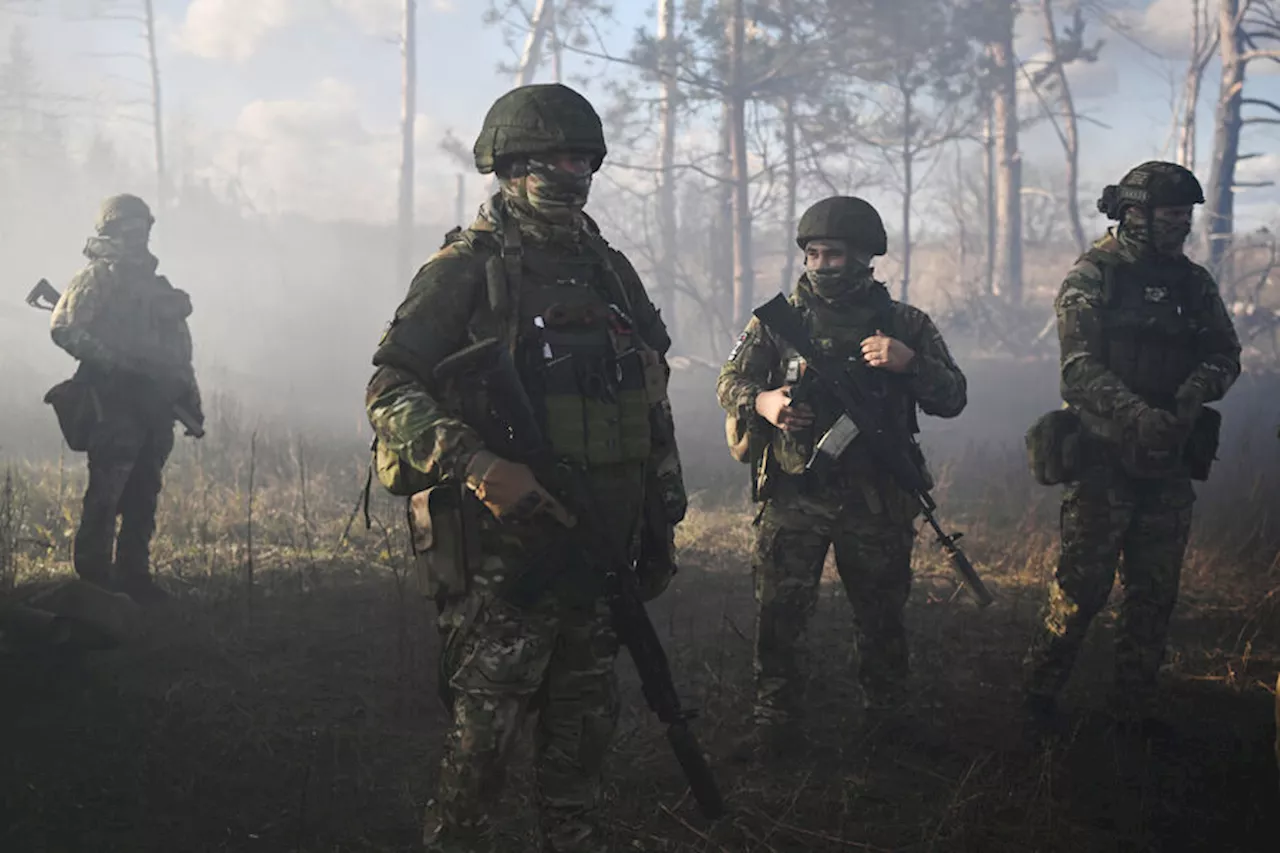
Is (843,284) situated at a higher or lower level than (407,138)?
lower

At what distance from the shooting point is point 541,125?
2.55 m

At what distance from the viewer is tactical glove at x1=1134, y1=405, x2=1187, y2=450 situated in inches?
151

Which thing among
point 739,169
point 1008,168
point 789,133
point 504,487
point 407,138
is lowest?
point 504,487

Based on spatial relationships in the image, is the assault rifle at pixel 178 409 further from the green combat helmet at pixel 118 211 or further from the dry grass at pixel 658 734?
the dry grass at pixel 658 734

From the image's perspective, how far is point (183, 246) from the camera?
33.0 meters

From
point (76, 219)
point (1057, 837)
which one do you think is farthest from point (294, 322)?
point (1057, 837)

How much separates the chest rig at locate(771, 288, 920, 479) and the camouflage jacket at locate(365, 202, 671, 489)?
1.68 m

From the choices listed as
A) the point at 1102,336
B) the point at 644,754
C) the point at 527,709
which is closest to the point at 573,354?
the point at 527,709

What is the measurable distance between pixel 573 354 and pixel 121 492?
4508mm

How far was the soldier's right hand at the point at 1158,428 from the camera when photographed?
3.83 m

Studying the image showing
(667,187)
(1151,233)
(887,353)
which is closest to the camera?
(887,353)

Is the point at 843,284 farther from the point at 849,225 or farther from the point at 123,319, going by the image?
the point at 123,319

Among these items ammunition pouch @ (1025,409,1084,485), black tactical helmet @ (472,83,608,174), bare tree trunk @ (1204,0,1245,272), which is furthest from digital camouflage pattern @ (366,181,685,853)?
bare tree trunk @ (1204,0,1245,272)

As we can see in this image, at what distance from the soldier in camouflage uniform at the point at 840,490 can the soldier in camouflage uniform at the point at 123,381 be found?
4.00 m
